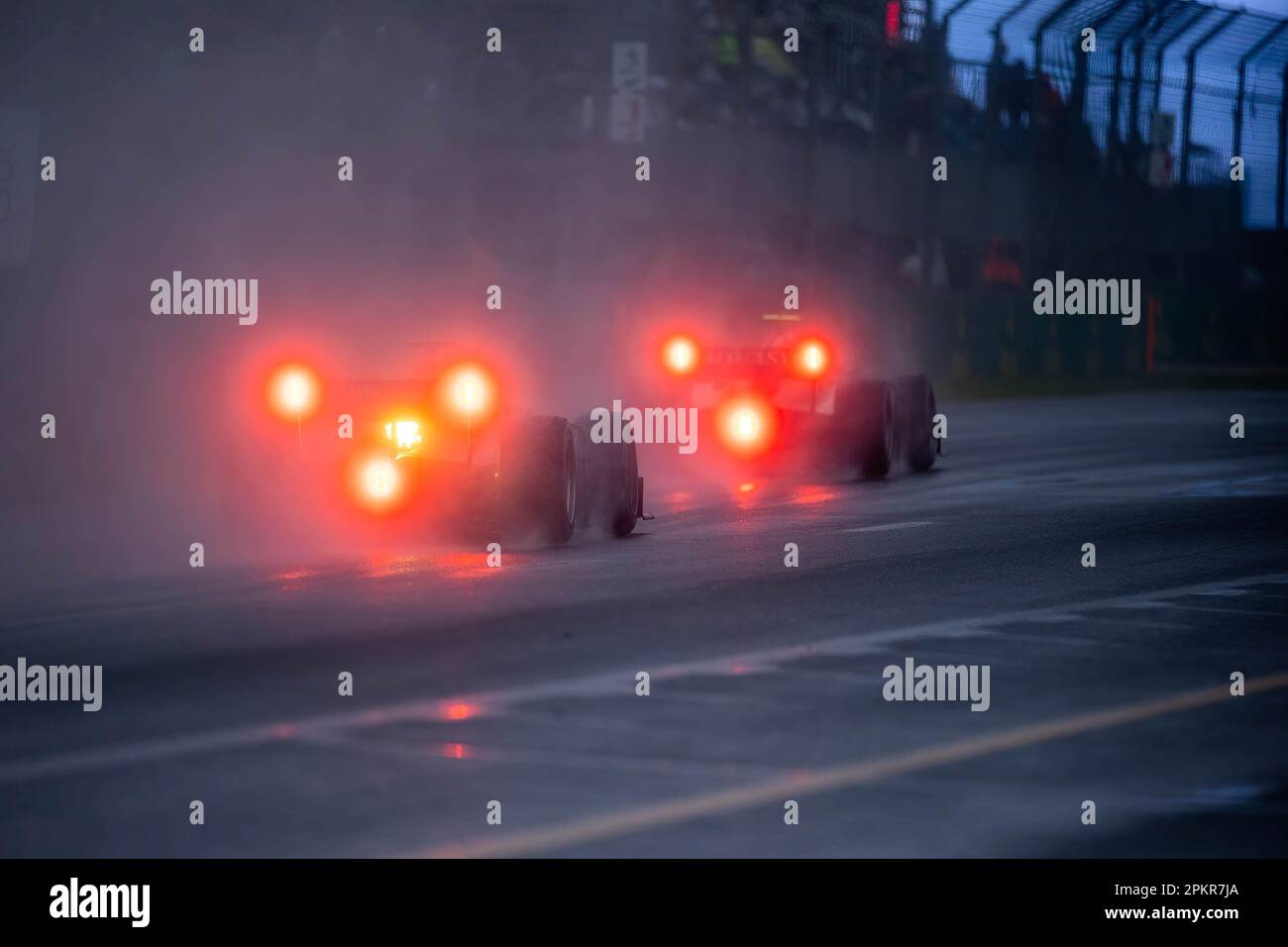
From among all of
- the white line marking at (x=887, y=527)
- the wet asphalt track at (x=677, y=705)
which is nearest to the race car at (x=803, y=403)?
the white line marking at (x=887, y=527)

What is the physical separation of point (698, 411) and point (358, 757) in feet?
36.3

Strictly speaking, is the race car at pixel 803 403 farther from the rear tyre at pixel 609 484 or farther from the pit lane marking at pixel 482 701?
the pit lane marking at pixel 482 701

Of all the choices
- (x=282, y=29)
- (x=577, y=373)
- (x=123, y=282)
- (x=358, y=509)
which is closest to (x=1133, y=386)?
(x=577, y=373)

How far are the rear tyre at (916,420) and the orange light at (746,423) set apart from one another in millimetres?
1126

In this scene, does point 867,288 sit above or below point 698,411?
above

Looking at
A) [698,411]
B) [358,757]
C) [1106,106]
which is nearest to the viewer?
[358,757]

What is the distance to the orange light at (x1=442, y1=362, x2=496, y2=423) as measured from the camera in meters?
10.9

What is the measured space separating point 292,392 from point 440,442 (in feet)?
2.78

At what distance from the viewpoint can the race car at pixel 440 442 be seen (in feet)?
35.9

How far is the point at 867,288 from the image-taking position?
36.6m
